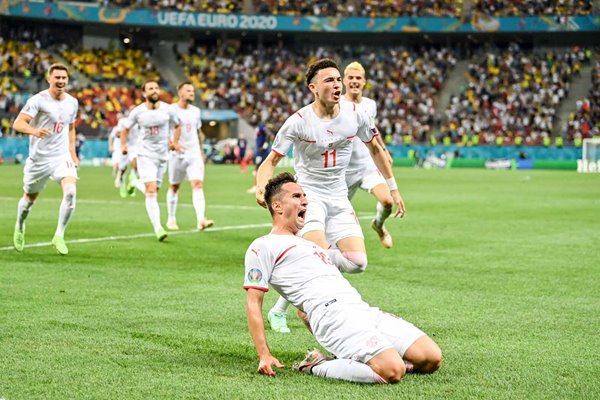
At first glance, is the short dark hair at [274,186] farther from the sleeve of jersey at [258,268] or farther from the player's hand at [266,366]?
the player's hand at [266,366]

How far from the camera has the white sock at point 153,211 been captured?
15.9 m

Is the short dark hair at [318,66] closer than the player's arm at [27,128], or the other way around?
the short dark hair at [318,66]

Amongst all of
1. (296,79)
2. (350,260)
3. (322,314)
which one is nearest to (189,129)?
(350,260)

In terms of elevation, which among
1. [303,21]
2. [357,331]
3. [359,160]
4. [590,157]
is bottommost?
[590,157]

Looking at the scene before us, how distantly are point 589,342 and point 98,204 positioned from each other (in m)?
17.9

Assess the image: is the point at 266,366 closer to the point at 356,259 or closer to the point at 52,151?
the point at 356,259

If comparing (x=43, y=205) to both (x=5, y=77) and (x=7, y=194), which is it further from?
(x=5, y=77)

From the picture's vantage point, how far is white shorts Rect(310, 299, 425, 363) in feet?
20.9

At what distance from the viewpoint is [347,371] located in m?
6.37

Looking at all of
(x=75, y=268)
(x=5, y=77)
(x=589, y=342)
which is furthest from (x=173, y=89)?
(x=589, y=342)

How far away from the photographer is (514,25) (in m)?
64.1

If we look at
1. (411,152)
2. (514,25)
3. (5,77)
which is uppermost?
(514,25)

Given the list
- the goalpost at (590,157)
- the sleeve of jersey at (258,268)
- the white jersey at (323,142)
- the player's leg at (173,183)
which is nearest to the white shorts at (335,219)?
the white jersey at (323,142)

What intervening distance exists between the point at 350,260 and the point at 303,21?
192ft
